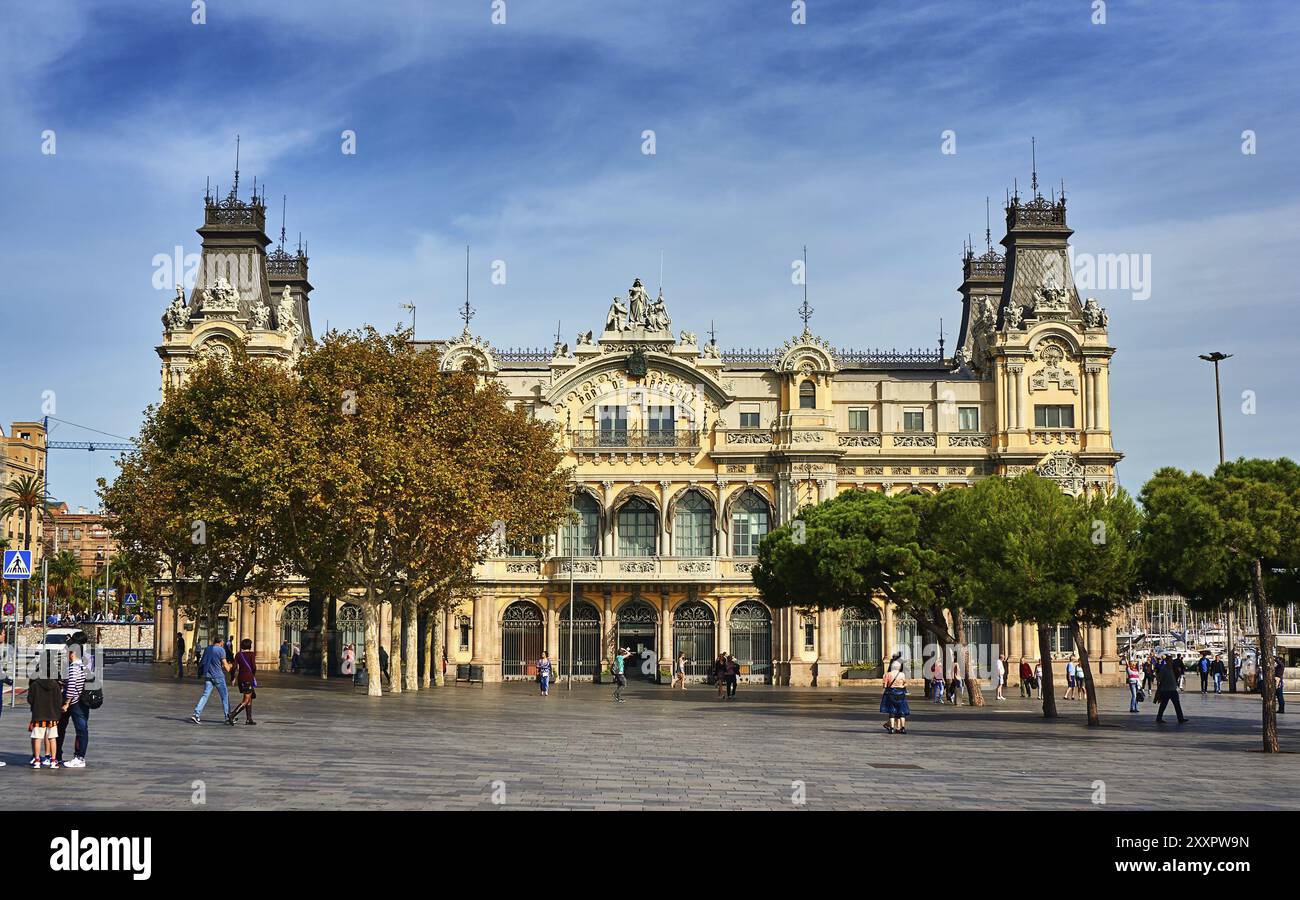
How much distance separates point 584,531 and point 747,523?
8.72 metres

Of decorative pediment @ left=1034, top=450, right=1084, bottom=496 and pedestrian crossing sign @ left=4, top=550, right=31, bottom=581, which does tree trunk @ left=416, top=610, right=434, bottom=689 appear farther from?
decorative pediment @ left=1034, top=450, right=1084, bottom=496

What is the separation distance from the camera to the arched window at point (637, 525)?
74875mm

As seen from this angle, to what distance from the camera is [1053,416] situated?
249 feet

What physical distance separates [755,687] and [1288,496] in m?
37.9

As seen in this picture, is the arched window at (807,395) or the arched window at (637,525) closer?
the arched window at (637,525)

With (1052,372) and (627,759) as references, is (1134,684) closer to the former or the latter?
(627,759)

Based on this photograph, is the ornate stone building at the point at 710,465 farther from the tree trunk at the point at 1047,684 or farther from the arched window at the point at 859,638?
the tree trunk at the point at 1047,684

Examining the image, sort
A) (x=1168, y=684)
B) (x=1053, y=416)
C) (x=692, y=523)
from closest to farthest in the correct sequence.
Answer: (x=1168, y=684) < (x=692, y=523) < (x=1053, y=416)

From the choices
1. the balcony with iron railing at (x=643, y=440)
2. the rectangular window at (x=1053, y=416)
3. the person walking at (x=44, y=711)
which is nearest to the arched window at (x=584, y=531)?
the balcony with iron railing at (x=643, y=440)

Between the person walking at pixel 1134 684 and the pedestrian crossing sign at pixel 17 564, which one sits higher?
the pedestrian crossing sign at pixel 17 564

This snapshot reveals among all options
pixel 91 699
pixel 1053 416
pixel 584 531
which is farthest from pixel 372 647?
pixel 1053 416

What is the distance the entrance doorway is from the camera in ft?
241

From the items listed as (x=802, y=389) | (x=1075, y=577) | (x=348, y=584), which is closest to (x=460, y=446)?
(x=348, y=584)

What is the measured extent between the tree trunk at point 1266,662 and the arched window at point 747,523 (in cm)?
4248
